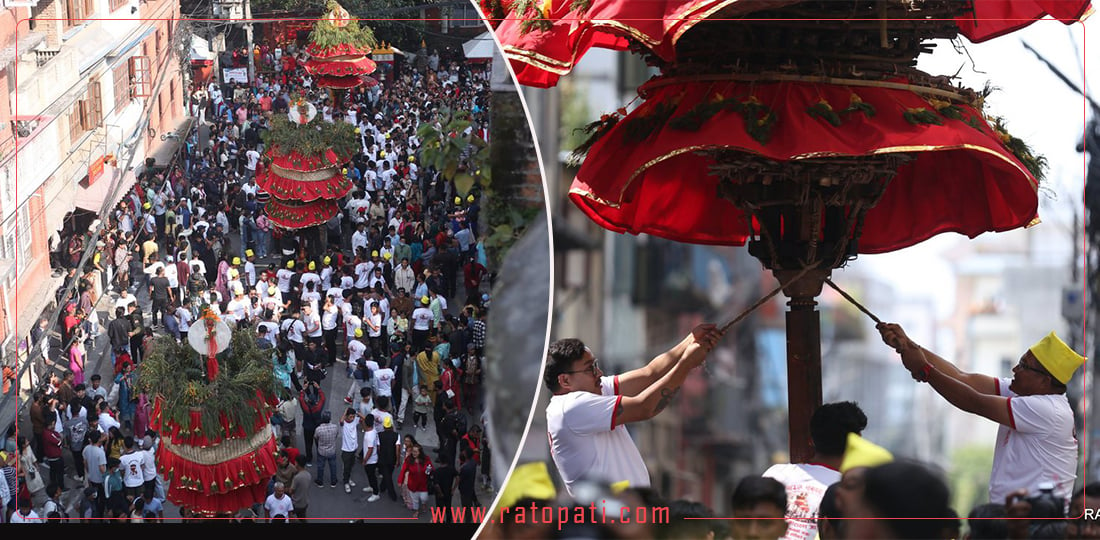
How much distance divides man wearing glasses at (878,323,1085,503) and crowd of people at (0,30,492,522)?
5.00ft

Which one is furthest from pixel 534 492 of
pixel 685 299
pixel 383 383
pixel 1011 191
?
pixel 685 299

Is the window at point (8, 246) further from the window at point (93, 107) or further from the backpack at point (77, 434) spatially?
the backpack at point (77, 434)

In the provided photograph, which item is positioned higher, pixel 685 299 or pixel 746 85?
pixel 746 85

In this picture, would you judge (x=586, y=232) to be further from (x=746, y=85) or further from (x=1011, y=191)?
(x=1011, y=191)

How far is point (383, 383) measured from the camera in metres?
3.03

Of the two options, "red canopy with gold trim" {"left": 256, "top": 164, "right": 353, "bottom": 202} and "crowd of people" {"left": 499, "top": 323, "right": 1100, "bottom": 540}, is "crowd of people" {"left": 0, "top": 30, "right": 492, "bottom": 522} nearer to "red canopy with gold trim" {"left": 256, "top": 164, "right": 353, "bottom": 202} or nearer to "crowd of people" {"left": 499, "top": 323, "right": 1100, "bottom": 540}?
"red canopy with gold trim" {"left": 256, "top": 164, "right": 353, "bottom": 202}

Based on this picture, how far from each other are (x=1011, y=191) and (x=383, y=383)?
8.11 feet

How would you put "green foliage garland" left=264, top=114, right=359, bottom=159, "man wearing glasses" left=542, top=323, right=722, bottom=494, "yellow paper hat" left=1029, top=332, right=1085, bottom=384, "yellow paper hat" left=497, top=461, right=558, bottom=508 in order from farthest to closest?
"yellow paper hat" left=1029, top=332, right=1085, bottom=384
"man wearing glasses" left=542, top=323, right=722, bottom=494
"yellow paper hat" left=497, top=461, right=558, bottom=508
"green foliage garland" left=264, top=114, right=359, bottom=159

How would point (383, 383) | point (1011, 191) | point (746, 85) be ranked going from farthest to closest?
point (1011, 191) → point (746, 85) → point (383, 383)

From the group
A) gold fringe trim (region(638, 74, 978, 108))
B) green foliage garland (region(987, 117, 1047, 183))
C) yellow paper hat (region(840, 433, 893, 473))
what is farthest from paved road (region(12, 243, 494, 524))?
green foliage garland (region(987, 117, 1047, 183))

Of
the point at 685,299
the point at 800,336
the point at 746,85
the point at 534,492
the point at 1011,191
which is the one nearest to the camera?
the point at 534,492

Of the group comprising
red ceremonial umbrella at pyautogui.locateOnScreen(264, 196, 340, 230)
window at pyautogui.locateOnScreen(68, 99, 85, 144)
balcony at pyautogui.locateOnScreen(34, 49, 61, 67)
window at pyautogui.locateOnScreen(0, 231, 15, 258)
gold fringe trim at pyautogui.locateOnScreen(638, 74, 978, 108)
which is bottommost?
window at pyautogui.locateOnScreen(0, 231, 15, 258)

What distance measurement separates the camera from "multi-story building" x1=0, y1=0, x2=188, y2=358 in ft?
10.2

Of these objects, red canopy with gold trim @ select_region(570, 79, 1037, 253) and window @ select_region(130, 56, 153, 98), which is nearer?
window @ select_region(130, 56, 153, 98)
